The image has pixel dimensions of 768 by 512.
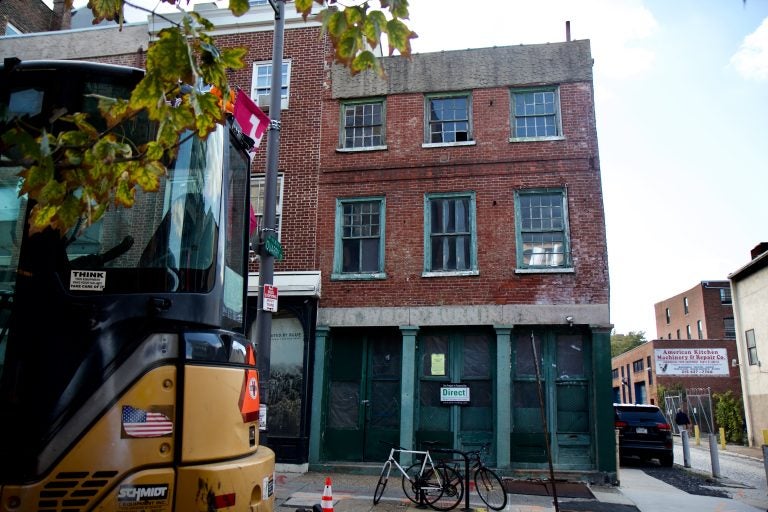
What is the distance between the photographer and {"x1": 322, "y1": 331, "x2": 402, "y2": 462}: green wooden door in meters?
12.9

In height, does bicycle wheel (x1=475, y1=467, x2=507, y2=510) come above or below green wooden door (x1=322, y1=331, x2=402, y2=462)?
below

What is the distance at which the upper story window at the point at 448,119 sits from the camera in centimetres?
1420

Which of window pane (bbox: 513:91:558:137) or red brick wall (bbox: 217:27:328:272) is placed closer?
window pane (bbox: 513:91:558:137)

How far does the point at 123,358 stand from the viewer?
3.35 meters

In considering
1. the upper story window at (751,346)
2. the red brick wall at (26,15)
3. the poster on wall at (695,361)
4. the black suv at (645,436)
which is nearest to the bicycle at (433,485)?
the black suv at (645,436)

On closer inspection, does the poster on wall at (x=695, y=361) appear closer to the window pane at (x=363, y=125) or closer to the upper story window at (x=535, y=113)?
the upper story window at (x=535, y=113)

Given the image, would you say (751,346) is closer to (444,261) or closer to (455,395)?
(444,261)

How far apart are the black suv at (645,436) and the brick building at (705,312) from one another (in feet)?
114

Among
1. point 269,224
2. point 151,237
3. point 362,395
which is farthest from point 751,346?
point 151,237

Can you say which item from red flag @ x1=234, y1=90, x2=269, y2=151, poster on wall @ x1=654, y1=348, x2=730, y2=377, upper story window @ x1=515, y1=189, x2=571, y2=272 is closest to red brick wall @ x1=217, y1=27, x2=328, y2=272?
upper story window @ x1=515, y1=189, x2=571, y2=272

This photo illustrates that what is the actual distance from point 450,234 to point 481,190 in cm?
121

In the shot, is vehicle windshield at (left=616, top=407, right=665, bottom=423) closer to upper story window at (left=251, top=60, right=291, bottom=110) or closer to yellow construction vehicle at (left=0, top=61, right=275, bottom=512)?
upper story window at (left=251, top=60, right=291, bottom=110)

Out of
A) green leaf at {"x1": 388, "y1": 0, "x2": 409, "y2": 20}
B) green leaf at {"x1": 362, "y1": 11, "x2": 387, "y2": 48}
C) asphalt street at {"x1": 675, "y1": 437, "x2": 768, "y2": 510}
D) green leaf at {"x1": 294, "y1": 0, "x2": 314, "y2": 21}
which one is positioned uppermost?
green leaf at {"x1": 294, "y1": 0, "x2": 314, "y2": 21}

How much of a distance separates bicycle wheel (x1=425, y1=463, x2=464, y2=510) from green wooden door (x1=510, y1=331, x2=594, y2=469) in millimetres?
3595
